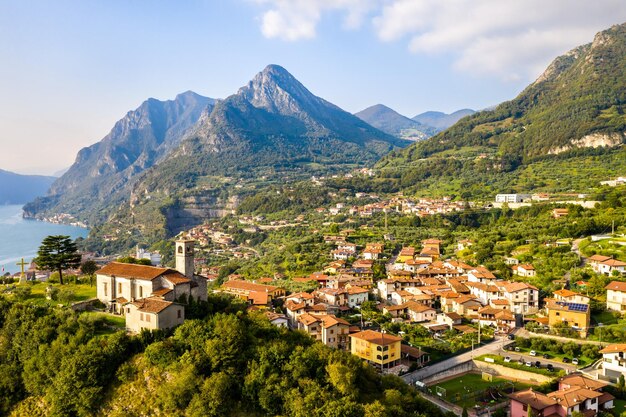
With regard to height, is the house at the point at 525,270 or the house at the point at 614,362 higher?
the house at the point at 525,270

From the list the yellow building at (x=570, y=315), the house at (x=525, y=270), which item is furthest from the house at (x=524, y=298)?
the house at (x=525, y=270)

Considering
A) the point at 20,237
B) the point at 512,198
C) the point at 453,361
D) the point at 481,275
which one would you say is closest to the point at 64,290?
the point at 453,361

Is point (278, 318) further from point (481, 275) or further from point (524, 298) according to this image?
point (481, 275)

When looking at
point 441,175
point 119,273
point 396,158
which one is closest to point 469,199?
point 441,175

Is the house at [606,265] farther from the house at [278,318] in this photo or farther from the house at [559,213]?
the house at [278,318]

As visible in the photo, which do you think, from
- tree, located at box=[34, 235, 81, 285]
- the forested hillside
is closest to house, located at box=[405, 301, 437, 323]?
the forested hillside
